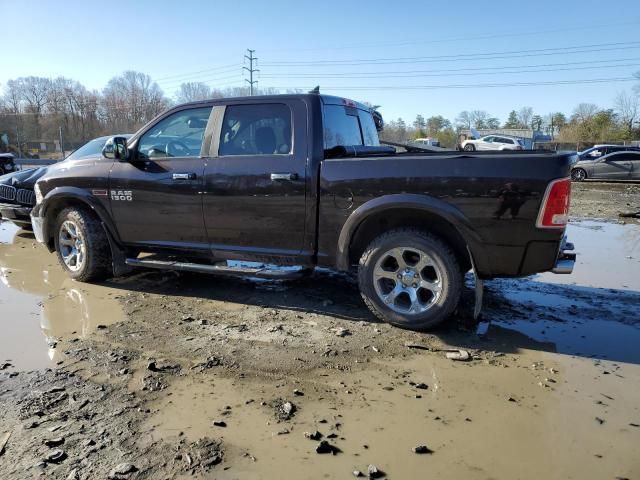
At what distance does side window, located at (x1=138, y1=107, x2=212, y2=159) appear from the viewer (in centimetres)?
492

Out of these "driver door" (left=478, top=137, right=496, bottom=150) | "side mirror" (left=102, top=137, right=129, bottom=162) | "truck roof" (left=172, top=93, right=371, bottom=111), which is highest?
"driver door" (left=478, top=137, right=496, bottom=150)

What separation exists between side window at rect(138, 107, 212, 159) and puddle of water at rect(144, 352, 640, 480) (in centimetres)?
257

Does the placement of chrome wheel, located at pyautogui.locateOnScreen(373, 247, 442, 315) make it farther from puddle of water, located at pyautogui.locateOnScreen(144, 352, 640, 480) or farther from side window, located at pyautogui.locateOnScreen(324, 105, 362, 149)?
side window, located at pyautogui.locateOnScreen(324, 105, 362, 149)

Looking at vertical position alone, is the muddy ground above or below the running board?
below

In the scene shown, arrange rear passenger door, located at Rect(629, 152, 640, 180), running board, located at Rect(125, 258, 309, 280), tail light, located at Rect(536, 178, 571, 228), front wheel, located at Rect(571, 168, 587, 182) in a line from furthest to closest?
front wheel, located at Rect(571, 168, 587, 182), rear passenger door, located at Rect(629, 152, 640, 180), running board, located at Rect(125, 258, 309, 280), tail light, located at Rect(536, 178, 571, 228)

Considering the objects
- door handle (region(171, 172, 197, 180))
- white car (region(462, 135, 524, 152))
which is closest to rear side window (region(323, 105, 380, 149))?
door handle (region(171, 172, 197, 180))

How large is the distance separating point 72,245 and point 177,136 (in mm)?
1946

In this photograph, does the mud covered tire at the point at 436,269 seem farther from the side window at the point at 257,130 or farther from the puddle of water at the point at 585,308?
the side window at the point at 257,130

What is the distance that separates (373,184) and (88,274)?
11.6 feet

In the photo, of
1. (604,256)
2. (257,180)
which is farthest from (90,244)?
(604,256)

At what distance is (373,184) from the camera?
4074 millimetres

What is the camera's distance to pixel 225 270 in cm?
476

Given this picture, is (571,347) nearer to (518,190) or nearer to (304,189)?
(518,190)

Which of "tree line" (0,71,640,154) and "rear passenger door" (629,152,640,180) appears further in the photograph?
"tree line" (0,71,640,154)
